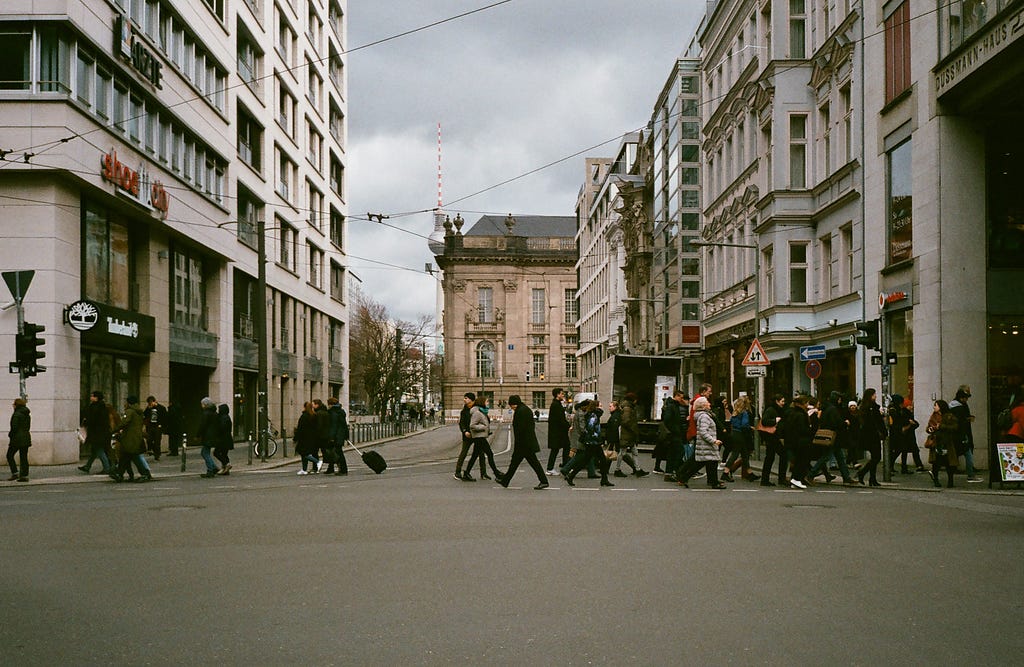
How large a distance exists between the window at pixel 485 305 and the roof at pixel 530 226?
9.60 metres

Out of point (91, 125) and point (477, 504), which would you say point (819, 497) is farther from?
point (91, 125)

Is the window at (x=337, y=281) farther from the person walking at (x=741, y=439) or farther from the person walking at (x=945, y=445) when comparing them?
the person walking at (x=945, y=445)

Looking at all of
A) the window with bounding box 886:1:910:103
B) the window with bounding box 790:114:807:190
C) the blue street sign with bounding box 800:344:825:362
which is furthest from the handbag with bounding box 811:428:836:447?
the window with bounding box 790:114:807:190

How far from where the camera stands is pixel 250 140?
44438 millimetres

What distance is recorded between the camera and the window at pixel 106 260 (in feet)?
91.9

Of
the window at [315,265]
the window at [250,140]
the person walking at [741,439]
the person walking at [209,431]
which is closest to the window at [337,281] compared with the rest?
the window at [315,265]

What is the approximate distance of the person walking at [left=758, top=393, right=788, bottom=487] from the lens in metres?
20.0

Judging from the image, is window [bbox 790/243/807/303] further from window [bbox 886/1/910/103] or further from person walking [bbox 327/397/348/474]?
person walking [bbox 327/397/348/474]

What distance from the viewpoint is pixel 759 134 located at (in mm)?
36000

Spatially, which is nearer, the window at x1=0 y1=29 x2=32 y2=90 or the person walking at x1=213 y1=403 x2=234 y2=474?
the person walking at x1=213 y1=403 x2=234 y2=474

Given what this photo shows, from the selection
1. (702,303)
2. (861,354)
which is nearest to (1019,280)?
(861,354)

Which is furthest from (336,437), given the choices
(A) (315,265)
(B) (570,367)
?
(B) (570,367)

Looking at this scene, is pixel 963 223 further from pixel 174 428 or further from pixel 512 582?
pixel 174 428

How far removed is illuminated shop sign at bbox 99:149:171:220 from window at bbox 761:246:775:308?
18207mm
